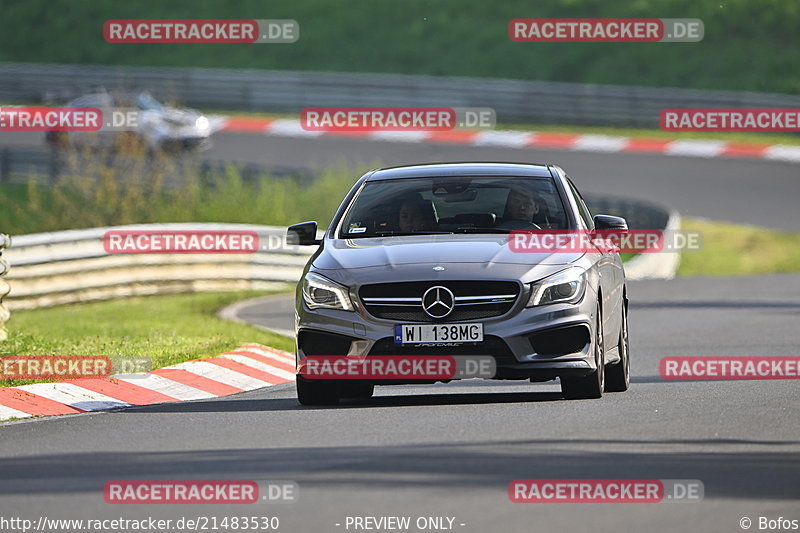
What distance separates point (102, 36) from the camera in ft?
171

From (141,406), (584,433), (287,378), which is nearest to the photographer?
(584,433)

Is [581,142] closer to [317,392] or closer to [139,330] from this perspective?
[139,330]

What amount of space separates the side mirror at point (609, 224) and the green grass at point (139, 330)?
398 centimetres

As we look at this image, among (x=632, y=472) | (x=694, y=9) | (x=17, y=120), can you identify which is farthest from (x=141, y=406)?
(x=694, y=9)

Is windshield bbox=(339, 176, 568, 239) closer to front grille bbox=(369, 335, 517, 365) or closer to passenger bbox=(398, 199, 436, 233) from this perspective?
passenger bbox=(398, 199, 436, 233)

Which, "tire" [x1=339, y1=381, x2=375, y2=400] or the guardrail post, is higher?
the guardrail post

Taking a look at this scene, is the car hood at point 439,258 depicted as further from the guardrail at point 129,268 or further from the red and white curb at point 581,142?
the red and white curb at point 581,142

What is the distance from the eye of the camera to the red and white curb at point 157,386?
12367 millimetres

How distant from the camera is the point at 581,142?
123 ft

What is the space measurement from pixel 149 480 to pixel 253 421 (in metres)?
2.60

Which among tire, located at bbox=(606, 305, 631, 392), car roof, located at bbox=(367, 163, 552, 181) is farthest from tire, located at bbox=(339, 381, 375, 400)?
tire, located at bbox=(606, 305, 631, 392)

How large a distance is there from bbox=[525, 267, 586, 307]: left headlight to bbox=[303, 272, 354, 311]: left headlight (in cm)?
118

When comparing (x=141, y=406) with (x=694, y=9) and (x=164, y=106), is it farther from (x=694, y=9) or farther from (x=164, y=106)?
(x=694, y=9)

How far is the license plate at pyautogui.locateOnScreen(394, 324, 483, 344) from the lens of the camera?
37.1 feet
